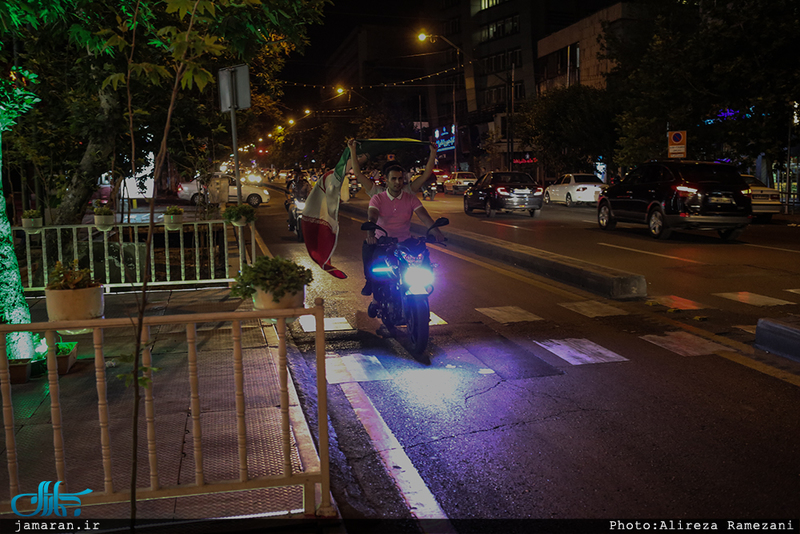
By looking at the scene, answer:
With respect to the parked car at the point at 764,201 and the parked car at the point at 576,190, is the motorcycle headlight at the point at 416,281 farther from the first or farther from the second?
the parked car at the point at 576,190

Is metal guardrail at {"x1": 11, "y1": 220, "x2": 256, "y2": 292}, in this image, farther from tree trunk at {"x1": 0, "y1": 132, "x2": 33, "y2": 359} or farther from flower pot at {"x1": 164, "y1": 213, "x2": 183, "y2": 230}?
tree trunk at {"x1": 0, "y1": 132, "x2": 33, "y2": 359}

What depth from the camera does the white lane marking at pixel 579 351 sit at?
6.83 meters

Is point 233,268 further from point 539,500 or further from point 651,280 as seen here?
point 539,500

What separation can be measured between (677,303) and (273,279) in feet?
20.5

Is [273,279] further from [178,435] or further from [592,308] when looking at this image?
[592,308]

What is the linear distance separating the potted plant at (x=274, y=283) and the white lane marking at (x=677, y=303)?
5732 mm

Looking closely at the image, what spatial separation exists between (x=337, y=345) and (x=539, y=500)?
392 centimetres

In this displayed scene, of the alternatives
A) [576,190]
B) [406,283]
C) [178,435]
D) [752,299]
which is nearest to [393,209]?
[406,283]

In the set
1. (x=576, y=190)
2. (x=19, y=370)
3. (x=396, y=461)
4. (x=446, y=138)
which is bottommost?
(x=396, y=461)

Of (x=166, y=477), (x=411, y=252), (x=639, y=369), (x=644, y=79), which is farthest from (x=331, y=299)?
(x=644, y=79)

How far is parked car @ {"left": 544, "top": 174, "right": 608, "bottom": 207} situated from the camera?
33.7 m

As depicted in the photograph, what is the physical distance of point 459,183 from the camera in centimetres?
5459

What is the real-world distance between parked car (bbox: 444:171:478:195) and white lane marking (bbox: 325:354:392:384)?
1841 inches

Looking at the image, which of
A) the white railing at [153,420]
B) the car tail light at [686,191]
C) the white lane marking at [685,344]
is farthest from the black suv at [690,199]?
the white railing at [153,420]
